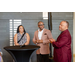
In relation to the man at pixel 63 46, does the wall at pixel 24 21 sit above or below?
above

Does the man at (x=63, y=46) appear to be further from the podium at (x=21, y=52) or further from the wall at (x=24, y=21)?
the wall at (x=24, y=21)

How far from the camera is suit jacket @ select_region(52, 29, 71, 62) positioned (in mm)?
2859

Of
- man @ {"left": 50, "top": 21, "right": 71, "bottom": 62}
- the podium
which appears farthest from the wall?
man @ {"left": 50, "top": 21, "right": 71, "bottom": 62}

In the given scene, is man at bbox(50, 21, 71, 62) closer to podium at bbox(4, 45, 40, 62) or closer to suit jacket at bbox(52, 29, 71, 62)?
suit jacket at bbox(52, 29, 71, 62)

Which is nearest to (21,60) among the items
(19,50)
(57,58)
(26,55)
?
(26,55)

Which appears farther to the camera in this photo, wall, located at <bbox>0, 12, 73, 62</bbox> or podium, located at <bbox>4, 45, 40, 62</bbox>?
wall, located at <bbox>0, 12, 73, 62</bbox>

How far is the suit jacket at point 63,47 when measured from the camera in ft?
9.38

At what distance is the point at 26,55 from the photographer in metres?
3.12

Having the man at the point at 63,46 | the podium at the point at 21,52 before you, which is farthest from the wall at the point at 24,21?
the man at the point at 63,46

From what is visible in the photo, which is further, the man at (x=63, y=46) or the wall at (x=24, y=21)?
the wall at (x=24, y=21)

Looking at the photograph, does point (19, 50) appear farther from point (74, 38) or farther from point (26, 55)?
point (74, 38)

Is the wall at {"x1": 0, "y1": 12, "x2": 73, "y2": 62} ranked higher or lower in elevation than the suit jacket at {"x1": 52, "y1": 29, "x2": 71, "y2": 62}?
higher

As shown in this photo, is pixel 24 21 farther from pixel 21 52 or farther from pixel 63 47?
pixel 63 47

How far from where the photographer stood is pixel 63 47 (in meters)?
2.94
